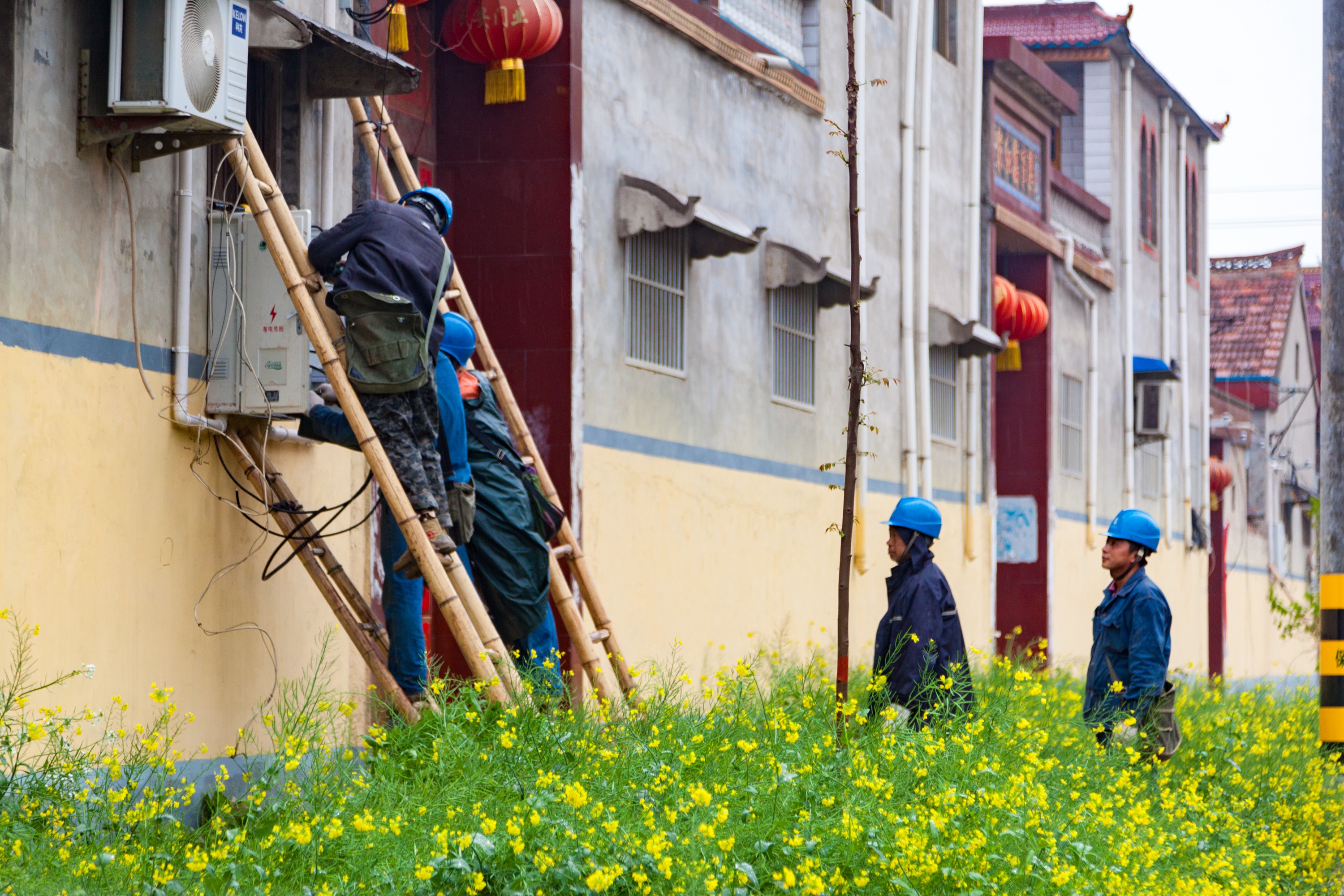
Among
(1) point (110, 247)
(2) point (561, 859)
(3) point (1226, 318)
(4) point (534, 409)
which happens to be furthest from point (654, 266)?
(3) point (1226, 318)

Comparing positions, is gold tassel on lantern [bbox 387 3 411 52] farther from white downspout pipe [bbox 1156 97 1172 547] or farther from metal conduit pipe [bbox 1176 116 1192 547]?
metal conduit pipe [bbox 1176 116 1192 547]

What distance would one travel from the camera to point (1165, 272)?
22734mm

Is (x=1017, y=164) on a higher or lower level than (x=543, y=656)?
higher

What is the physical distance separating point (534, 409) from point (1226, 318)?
993 inches

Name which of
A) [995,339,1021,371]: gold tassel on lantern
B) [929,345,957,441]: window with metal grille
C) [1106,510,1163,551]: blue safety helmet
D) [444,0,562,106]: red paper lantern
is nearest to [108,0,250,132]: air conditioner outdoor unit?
[444,0,562,106]: red paper lantern

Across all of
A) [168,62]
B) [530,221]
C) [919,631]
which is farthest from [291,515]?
[530,221]

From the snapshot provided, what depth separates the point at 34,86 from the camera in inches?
234

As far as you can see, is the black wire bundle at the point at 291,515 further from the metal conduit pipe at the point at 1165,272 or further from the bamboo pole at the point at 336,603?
the metal conduit pipe at the point at 1165,272

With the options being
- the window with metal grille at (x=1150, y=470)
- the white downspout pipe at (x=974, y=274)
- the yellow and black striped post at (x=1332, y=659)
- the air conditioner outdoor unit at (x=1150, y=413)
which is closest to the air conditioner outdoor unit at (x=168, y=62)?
the yellow and black striped post at (x=1332, y=659)

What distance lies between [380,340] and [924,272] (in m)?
8.71

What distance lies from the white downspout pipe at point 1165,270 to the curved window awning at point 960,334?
7475 millimetres

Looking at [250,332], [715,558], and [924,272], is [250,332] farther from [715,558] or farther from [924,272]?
[924,272]

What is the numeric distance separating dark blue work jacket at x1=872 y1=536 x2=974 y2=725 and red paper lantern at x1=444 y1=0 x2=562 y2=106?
159 inches

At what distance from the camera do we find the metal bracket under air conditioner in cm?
616
